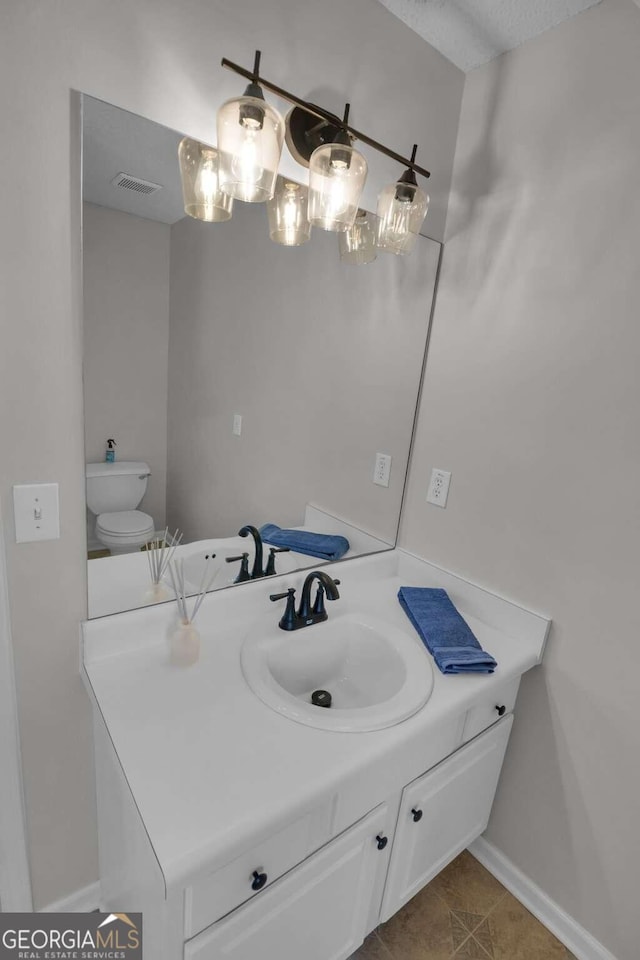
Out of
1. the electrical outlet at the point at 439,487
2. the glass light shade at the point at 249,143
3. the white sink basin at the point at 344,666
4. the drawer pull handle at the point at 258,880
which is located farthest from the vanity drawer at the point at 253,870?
the glass light shade at the point at 249,143

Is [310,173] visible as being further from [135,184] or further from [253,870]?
[253,870]

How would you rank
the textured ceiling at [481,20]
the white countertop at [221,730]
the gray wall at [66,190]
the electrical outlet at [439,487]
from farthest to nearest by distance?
the electrical outlet at [439,487]
the textured ceiling at [481,20]
the gray wall at [66,190]
the white countertop at [221,730]

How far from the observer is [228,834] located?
731mm

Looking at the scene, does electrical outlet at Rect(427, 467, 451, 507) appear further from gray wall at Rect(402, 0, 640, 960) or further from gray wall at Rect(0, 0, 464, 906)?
gray wall at Rect(0, 0, 464, 906)

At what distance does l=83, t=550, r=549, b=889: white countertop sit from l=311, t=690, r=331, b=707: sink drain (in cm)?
22

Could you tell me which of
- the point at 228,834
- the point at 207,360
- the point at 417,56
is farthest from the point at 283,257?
the point at 228,834

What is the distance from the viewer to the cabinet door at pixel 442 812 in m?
1.17

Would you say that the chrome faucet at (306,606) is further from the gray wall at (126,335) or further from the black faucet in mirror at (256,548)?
the gray wall at (126,335)

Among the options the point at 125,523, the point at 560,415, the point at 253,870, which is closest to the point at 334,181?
the point at 560,415

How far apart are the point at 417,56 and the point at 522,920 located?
253 cm

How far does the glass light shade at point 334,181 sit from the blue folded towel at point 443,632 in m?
1.08

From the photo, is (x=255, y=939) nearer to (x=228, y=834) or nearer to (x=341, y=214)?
(x=228, y=834)

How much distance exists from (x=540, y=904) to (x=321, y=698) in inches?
39.1

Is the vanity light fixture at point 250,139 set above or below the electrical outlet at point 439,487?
above
